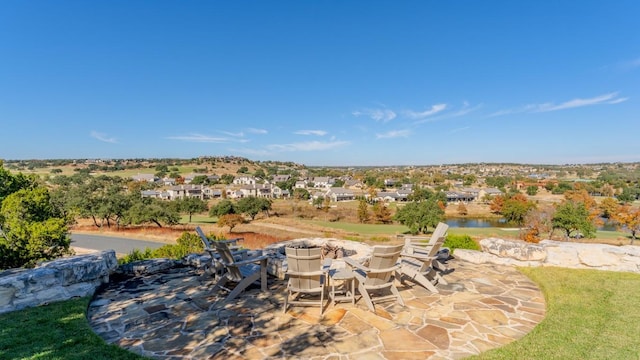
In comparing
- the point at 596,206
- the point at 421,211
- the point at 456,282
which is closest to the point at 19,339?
the point at 456,282

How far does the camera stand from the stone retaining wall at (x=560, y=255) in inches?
251

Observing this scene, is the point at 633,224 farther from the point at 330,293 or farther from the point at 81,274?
the point at 81,274

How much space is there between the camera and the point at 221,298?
16.8 feet

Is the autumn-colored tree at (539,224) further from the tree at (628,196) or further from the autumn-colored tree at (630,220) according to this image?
the tree at (628,196)

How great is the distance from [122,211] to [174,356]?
1383 inches

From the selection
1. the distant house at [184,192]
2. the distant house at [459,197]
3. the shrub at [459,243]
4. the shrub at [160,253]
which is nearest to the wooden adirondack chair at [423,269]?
the shrub at [459,243]

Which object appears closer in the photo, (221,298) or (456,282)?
(221,298)

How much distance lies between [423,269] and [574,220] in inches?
1223

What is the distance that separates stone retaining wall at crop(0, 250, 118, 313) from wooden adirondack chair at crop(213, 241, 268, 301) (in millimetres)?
2290

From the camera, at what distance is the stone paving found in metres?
A: 3.46

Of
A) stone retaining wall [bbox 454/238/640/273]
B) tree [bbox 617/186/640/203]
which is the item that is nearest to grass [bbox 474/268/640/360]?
stone retaining wall [bbox 454/238/640/273]

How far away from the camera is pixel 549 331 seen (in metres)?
3.73

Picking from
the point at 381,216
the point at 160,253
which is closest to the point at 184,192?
the point at 381,216

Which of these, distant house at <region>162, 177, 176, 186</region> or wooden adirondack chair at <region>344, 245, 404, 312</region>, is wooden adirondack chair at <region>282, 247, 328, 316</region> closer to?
wooden adirondack chair at <region>344, 245, 404, 312</region>
